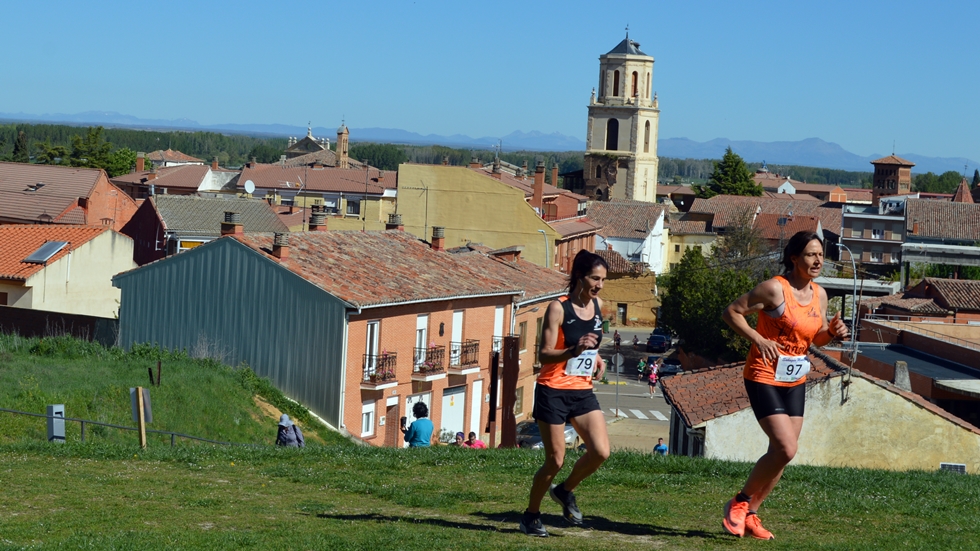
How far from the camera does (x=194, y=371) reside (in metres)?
27.4

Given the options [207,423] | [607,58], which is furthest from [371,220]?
[607,58]

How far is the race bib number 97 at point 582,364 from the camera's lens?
28.6ft

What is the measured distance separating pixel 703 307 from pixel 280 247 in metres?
37.3

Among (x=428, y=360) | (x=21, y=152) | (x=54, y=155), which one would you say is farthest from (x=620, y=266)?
(x=21, y=152)

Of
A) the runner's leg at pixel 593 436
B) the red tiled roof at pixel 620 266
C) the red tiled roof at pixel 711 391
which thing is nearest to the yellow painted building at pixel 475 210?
the red tiled roof at pixel 620 266

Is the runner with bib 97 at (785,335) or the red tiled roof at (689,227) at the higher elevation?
the runner with bib 97 at (785,335)

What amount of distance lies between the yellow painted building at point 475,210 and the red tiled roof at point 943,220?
53.2 m

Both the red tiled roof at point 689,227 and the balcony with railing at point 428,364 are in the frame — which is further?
the red tiled roof at point 689,227

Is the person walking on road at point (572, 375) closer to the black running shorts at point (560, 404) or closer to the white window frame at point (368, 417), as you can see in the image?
the black running shorts at point (560, 404)

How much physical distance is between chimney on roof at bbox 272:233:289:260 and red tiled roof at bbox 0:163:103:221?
113ft

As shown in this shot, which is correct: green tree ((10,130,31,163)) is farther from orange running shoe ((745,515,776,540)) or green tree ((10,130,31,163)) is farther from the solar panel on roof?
orange running shoe ((745,515,776,540))

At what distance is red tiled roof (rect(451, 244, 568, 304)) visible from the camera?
39.4 m

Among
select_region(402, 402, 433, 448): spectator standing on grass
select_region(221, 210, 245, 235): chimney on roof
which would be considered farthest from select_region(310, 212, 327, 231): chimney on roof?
select_region(402, 402, 433, 448): spectator standing on grass

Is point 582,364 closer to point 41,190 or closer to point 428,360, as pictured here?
point 428,360
